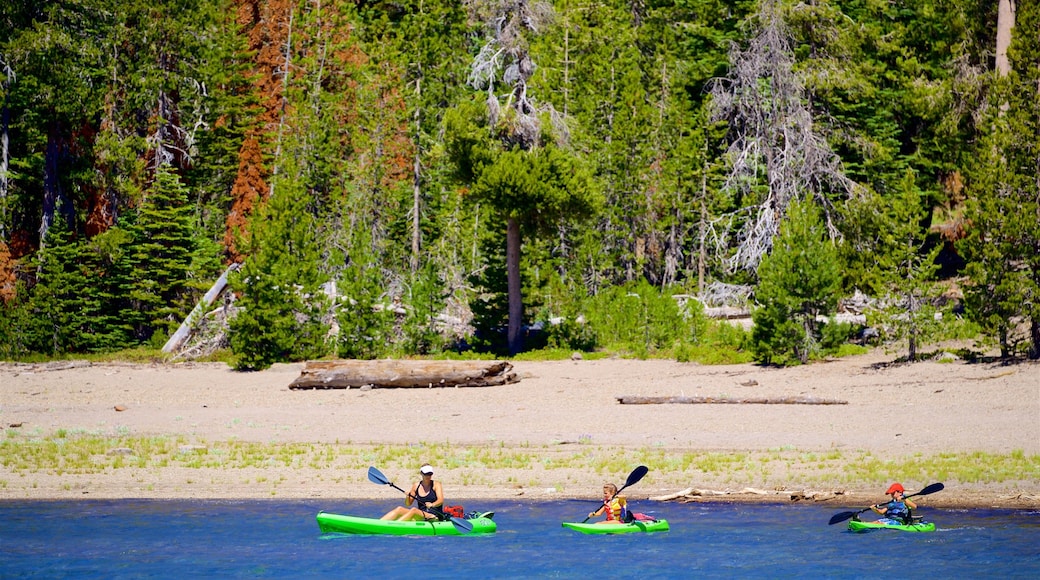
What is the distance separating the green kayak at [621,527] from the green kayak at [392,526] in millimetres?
1206

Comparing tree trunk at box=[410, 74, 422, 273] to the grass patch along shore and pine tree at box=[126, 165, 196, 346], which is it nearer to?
pine tree at box=[126, 165, 196, 346]

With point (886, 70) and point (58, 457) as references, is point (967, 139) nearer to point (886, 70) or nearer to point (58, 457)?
point (886, 70)

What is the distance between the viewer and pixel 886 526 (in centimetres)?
1656

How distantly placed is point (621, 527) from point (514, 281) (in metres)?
20.9

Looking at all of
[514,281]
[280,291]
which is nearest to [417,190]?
[514,281]

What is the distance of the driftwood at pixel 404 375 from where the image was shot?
29641 mm

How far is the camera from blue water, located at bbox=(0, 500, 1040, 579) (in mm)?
15422

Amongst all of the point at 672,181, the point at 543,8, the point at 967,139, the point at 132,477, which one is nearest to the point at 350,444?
the point at 132,477

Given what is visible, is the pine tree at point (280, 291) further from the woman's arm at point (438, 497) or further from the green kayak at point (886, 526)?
the green kayak at point (886, 526)

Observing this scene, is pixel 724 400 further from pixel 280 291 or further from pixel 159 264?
pixel 159 264

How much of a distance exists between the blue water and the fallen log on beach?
7.69m

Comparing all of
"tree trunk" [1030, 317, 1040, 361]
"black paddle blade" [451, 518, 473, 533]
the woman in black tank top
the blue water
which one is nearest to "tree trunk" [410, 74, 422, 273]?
"tree trunk" [1030, 317, 1040, 361]

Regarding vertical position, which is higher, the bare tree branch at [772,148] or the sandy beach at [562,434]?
the bare tree branch at [772,148]

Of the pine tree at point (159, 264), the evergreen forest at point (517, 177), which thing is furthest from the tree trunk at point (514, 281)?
the pine tree at point (159, 264)
